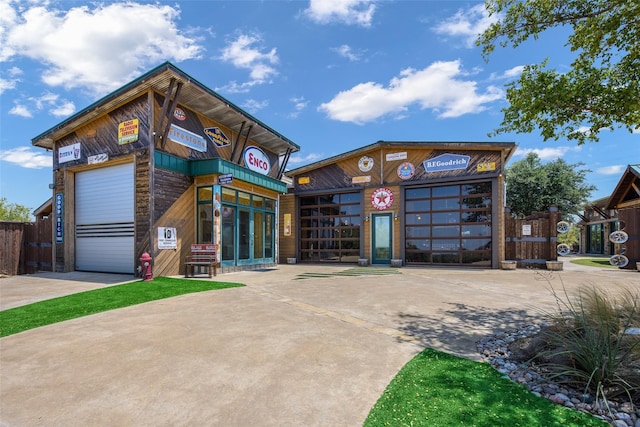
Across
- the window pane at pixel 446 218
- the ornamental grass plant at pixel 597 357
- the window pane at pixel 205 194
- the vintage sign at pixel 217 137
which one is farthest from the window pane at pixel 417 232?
the ornamental grass plant at pixel 597 357

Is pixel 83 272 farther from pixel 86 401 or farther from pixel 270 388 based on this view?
pixel 270 388

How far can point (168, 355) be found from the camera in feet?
11.7

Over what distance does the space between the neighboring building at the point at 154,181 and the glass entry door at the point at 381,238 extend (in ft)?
17.2

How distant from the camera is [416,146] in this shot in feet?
45.1

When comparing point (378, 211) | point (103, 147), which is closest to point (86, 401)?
point (103, 147)

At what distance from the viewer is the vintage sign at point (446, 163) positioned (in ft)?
43.1

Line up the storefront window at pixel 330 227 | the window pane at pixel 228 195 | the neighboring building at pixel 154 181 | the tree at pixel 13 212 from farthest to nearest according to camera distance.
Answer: the tree at pixel 13 212
the storefront window at pixel 330 227
the window pane at pixel 228 195
the neighboring building at pixel 154 181

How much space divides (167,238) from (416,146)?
10.7m

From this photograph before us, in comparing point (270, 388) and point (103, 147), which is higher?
point (103, 147)

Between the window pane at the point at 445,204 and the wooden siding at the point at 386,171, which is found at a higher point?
the wooden siding at the point at 386,171

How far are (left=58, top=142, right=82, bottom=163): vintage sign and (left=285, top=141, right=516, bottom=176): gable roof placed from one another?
29.2ft

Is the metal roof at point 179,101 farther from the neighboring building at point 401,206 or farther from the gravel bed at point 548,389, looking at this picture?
the gravel bed at point 548,389

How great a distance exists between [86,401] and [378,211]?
42.5 ft

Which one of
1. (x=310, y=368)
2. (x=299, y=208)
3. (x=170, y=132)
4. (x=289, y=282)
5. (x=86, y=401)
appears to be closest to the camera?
(x=86, y=401)
